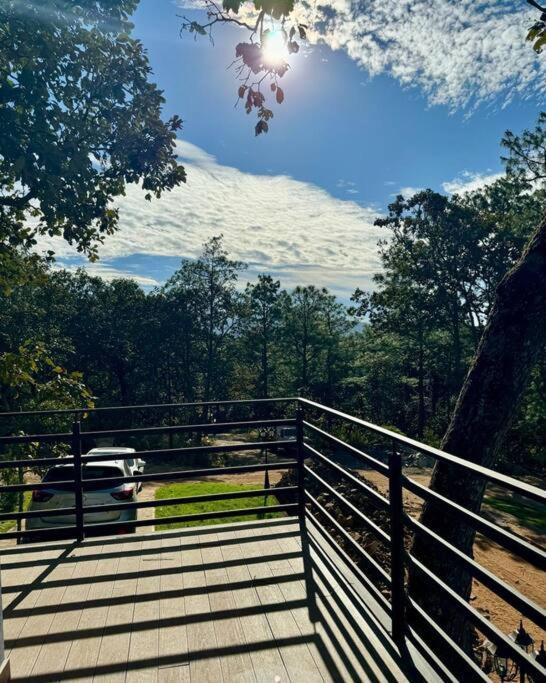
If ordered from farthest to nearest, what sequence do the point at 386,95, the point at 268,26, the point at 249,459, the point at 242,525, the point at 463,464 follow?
the point at 249,459 < the point at 386,95 < the point at 242,525 < the point at 268,26 < the point at 463,464

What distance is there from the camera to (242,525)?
4.67 meters

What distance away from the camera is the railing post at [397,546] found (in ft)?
8.63

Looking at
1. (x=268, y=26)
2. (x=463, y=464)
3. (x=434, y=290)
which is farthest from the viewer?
(x=434, y=290)

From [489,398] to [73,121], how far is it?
186 inches

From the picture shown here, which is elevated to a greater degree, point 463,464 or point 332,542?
point 463,464

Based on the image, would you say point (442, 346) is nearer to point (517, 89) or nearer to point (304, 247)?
point (517, 89)

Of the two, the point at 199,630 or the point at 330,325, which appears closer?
the point at 199,630

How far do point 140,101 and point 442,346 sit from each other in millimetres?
24456

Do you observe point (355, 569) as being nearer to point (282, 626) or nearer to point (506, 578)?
point (282, 626)

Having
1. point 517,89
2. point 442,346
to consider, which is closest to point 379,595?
point 517,89

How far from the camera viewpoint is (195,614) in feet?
10.2

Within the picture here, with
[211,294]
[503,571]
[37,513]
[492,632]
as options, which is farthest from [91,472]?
[211,294]

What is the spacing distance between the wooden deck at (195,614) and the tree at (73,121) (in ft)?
11.1

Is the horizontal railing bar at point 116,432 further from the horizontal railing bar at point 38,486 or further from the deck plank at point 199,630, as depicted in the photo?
the deck plank at point 199,630
